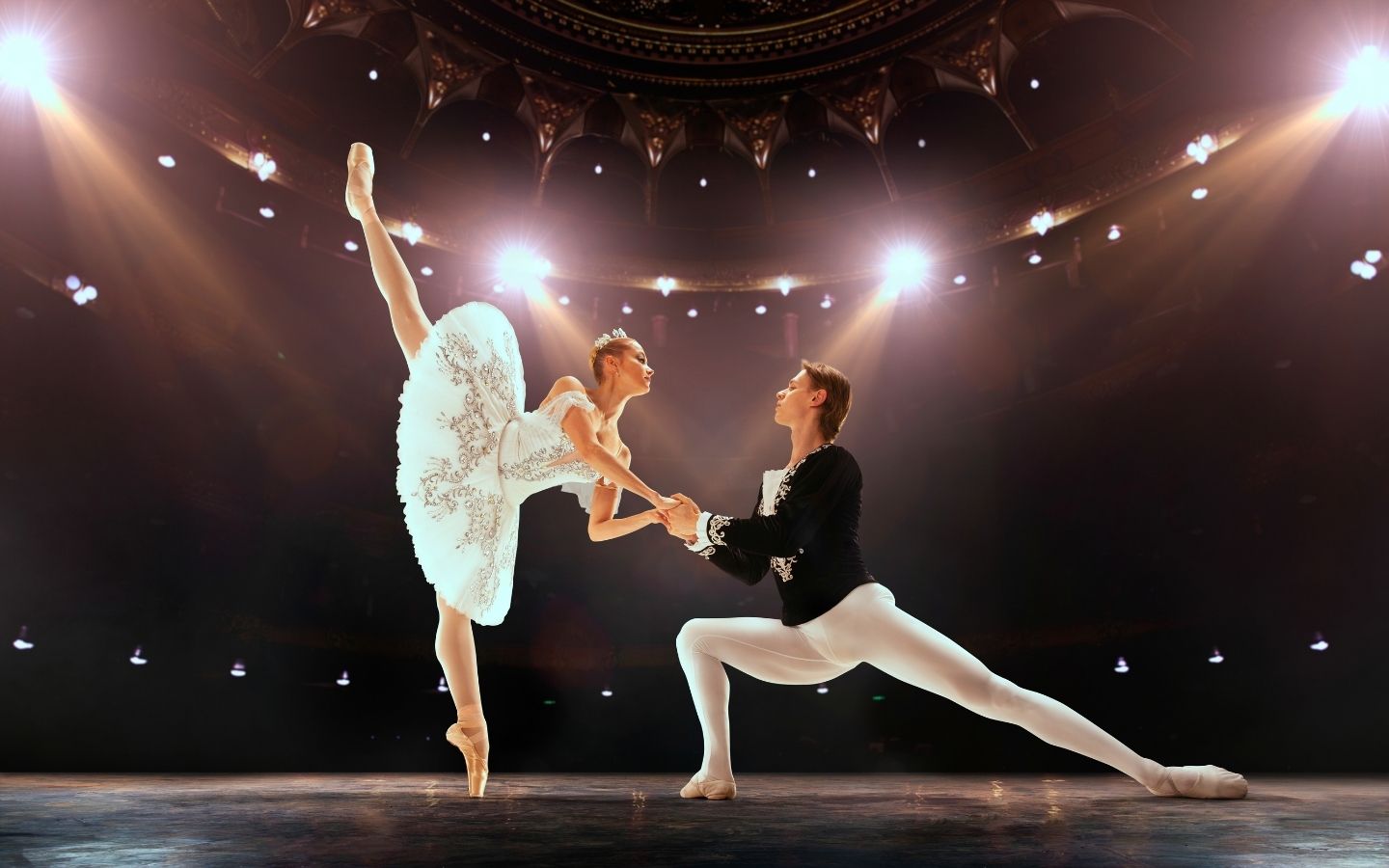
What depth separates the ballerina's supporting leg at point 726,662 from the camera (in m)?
2.77

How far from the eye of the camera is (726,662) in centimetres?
281

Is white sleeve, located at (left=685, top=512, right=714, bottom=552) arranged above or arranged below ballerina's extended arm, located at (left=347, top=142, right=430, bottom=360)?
below

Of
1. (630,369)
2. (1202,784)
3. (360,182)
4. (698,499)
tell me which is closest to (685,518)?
(630,369)

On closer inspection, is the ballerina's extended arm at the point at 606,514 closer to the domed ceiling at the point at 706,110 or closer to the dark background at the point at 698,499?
the dark background at the point at 698,499

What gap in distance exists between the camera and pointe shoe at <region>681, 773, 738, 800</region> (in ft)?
9.45

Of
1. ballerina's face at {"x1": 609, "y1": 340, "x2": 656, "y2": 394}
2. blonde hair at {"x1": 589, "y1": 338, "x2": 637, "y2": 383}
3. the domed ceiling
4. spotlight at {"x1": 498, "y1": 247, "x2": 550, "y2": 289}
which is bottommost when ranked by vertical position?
ballerina's face at {"x1": 609, "y1": 340, "x2": 656, "y2": 394}

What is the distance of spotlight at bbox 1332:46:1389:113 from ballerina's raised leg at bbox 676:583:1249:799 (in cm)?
699

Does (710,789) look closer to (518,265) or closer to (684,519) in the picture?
(684,519)

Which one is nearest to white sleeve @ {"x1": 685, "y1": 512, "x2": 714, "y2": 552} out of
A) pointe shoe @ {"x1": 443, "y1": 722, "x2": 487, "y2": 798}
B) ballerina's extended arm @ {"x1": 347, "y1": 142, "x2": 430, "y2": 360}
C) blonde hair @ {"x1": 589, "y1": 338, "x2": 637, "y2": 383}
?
blonde hair @ {"x1": 589, "y1": 338, "x2": 637, "y2": 383}

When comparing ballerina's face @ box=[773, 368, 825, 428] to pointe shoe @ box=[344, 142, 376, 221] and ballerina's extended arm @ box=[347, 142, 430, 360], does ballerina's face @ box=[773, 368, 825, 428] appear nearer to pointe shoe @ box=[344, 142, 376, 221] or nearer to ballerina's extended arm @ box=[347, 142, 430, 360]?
ballerina's extended arm @ box=[347, 142, 430, 360]

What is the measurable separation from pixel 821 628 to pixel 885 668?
0.80 ft

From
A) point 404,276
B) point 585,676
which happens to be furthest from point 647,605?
point 404,276

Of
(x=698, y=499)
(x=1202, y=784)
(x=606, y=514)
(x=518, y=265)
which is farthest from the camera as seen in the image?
(x=698, y=499)

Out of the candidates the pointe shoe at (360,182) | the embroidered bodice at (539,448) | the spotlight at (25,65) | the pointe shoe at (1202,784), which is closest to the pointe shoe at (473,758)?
the embroidered bodice at (539,448)
